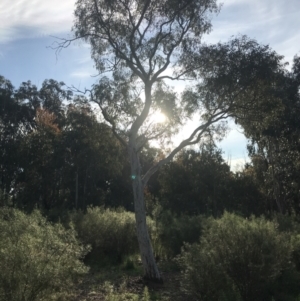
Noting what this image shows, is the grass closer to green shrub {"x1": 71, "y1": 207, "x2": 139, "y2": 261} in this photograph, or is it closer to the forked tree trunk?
the forked tree trunk

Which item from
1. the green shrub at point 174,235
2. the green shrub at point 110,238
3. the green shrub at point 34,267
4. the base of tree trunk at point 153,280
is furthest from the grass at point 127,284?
the green shrub at point 34,267

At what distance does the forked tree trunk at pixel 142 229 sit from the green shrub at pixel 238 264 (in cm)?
305

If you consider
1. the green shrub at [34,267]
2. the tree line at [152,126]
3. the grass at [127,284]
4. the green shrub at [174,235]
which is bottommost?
the grass at [127,284]

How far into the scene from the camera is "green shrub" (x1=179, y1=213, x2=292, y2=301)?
24.9 feet

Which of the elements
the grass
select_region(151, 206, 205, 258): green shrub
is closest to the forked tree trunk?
the grass

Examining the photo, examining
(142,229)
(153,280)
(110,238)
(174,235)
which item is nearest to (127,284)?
(153,280)

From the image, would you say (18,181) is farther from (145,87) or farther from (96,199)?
(145,87)

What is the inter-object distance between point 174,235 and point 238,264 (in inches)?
291

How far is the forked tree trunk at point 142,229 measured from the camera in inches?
438

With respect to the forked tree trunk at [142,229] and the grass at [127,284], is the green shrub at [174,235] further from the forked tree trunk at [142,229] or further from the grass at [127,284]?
the forked tree trunk at [142,229]

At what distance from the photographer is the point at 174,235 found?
49.6 feet

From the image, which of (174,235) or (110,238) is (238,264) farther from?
(110,238)

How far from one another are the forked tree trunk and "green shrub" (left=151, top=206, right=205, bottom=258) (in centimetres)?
375

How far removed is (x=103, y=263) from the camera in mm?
14742
